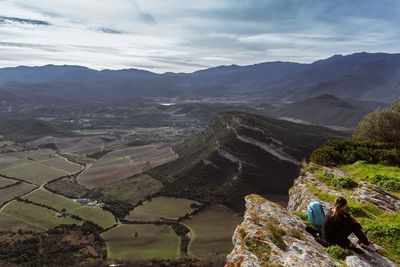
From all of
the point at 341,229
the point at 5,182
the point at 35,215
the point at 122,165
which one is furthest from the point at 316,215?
the point at 122,165

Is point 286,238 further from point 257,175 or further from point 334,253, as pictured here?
point 257,175

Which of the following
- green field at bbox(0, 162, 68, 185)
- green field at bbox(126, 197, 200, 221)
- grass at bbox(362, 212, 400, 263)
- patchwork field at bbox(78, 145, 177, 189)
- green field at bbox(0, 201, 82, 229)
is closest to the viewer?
grass at bbox(362, 212, 400, 263)

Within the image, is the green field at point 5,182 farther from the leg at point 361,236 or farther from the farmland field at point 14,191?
the leg at point 361,236

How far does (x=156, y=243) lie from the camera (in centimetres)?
9288

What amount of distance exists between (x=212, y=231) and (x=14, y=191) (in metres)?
72.1

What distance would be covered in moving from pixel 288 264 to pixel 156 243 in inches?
3269

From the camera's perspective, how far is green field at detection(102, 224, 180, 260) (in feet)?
283

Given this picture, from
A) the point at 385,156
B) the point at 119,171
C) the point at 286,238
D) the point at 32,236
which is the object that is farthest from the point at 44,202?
the point at 286,238

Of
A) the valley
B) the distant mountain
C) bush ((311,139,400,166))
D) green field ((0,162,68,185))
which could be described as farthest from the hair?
green field ((0,162,68,185))

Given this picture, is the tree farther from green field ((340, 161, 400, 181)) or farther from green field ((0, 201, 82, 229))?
green field ((0, 201, 82, 229))

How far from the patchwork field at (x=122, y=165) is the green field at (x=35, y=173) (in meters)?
10.8

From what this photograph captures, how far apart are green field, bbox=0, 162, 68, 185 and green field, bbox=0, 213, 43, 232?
1585 inches

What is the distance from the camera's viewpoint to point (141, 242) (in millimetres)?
92812

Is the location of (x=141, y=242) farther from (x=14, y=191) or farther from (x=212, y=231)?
(x=14, y=191)
